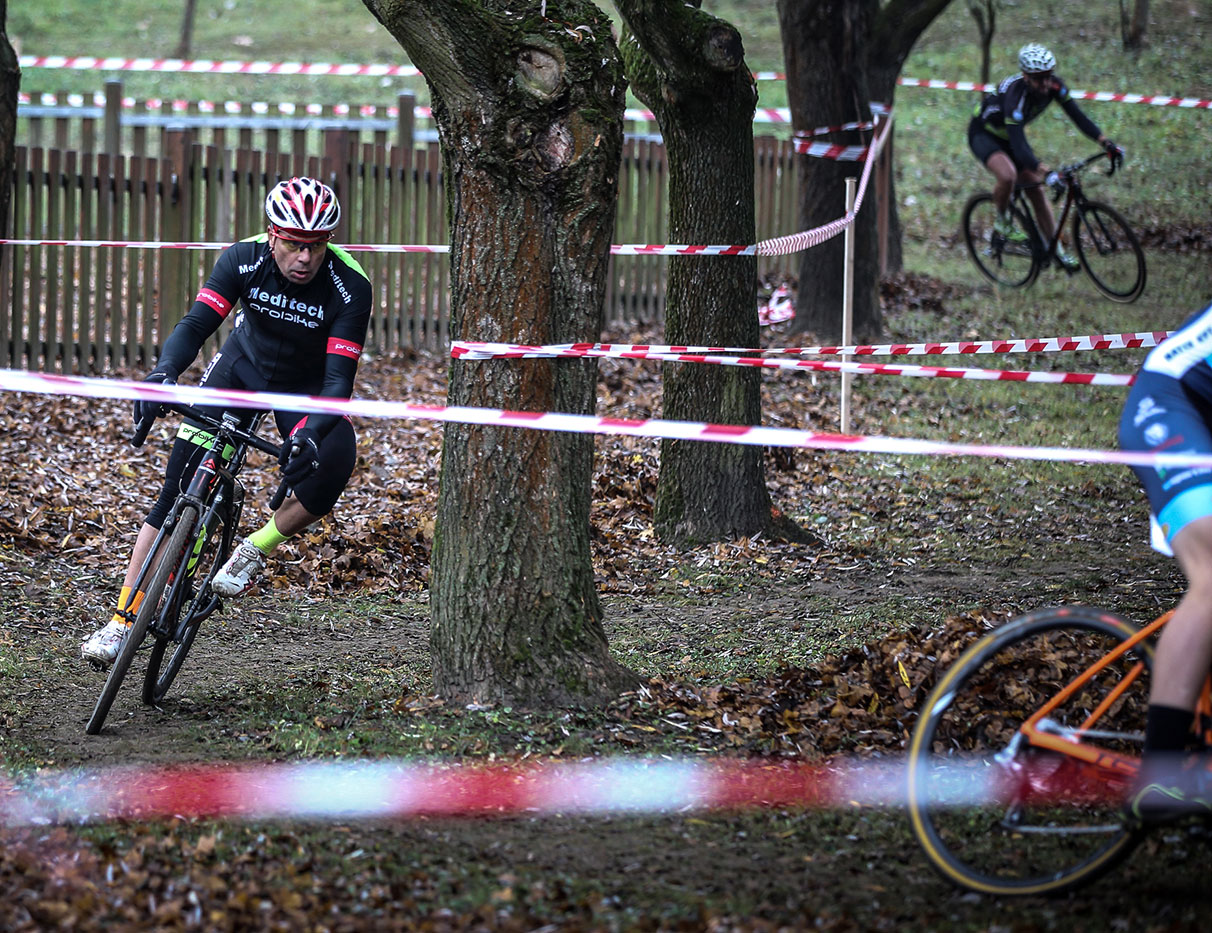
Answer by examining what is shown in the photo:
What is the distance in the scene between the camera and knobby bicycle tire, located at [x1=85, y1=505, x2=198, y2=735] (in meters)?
5.23

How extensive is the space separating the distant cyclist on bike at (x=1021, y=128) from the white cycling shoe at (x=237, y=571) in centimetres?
1015

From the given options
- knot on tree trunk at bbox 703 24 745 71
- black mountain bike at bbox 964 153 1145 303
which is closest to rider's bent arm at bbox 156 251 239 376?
knot on tree trunk at bbox 703 24 745 71

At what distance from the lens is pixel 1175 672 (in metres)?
3.56

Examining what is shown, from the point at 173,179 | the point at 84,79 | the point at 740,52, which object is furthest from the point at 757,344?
the point at 84,79

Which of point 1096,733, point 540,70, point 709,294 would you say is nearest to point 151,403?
point 540,70

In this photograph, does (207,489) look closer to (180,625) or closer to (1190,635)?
(180,625)

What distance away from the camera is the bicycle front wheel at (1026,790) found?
148 inches

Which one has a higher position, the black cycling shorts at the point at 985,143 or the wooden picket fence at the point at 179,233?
the black cycling shorts at the point at 985,143

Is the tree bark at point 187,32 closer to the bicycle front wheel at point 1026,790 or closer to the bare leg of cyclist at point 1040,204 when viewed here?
the bare leg of cyclist at point 1040,204

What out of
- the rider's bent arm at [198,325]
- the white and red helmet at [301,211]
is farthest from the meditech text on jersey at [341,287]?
the rider's bent arm at [198,325]

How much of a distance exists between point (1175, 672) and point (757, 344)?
4805 mm

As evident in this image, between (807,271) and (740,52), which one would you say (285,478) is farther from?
(807,271)

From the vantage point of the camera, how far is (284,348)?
5953mm

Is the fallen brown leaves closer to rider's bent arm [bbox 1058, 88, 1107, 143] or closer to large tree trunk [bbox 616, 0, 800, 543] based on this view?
large tree trunk [bbox 616, 0, 800, 543]
